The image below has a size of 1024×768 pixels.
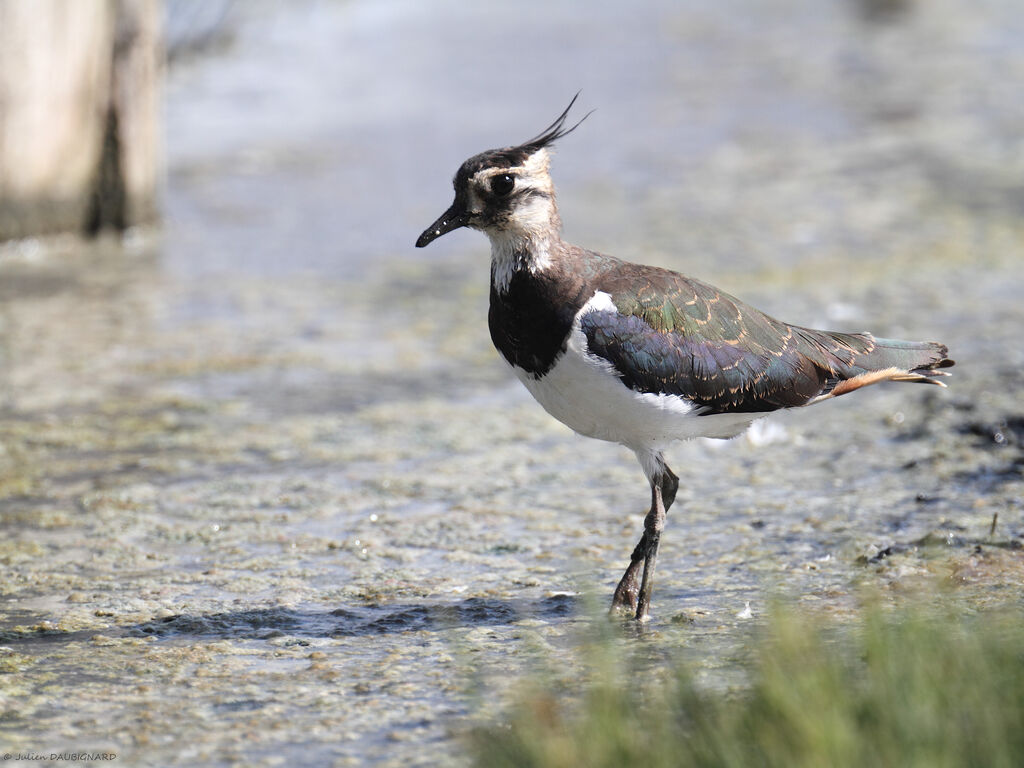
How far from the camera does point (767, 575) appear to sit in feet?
16.3

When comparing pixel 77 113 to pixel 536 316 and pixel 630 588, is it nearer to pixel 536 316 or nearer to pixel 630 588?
pixel 536 316

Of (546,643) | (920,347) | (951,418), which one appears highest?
(920,347)

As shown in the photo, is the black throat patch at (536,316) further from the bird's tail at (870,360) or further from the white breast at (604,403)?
the bird's tail at (870,360)

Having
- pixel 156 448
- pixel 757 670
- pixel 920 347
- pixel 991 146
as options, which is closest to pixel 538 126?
pixel 991 146

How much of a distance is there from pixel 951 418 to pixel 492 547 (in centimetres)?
234

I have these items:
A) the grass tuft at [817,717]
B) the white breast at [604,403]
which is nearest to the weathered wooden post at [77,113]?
the white breast at [604,403]

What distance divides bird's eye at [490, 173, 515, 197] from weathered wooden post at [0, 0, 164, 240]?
5.56m

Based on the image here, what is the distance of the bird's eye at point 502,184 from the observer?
15.5 ft

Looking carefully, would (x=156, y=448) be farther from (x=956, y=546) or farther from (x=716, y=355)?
(x=956, y=546)

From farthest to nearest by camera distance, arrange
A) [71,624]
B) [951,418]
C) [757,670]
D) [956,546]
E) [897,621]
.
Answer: [951,418]
[956,546]
[71,624]
[897,621]
[757,670]

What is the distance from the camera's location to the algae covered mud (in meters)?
4.36

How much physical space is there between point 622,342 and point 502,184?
2.27 ft

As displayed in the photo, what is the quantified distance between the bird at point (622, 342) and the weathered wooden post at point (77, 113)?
538cm

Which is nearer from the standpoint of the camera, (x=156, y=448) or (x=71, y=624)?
(x=71, y=624)
